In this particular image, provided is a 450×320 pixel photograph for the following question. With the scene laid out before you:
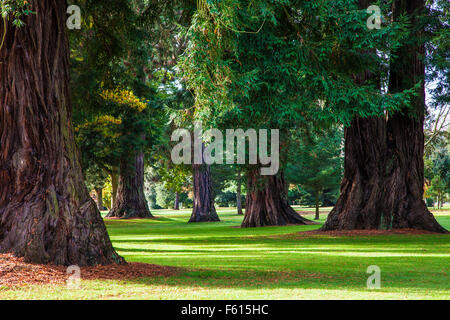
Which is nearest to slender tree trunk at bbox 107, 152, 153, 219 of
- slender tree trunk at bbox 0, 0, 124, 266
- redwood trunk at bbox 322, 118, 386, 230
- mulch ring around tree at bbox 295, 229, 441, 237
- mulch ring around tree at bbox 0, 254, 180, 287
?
redwood trunk at bbox 322, 118, 386, 230

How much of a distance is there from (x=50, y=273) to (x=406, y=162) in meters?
16.3

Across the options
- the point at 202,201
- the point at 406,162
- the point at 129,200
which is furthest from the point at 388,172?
the point at 129,200

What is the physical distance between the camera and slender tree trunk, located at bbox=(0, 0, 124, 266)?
9.35m

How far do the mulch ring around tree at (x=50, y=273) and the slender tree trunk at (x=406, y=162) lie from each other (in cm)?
1344

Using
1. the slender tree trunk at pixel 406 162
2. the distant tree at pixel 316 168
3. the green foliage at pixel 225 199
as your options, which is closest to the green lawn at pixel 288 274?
the slender tree trunk at pixel 406 162

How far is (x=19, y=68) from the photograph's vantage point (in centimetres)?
982

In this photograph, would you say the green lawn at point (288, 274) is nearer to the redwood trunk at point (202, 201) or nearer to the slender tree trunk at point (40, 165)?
the slender tree trunk at point (40, 165)

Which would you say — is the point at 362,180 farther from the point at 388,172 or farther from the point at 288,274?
the point at 288,274

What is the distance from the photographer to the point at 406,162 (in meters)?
21.5

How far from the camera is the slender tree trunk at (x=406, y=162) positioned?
20.9 m

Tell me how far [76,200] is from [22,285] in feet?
7.36

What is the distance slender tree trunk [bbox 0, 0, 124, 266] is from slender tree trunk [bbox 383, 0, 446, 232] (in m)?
13.9
